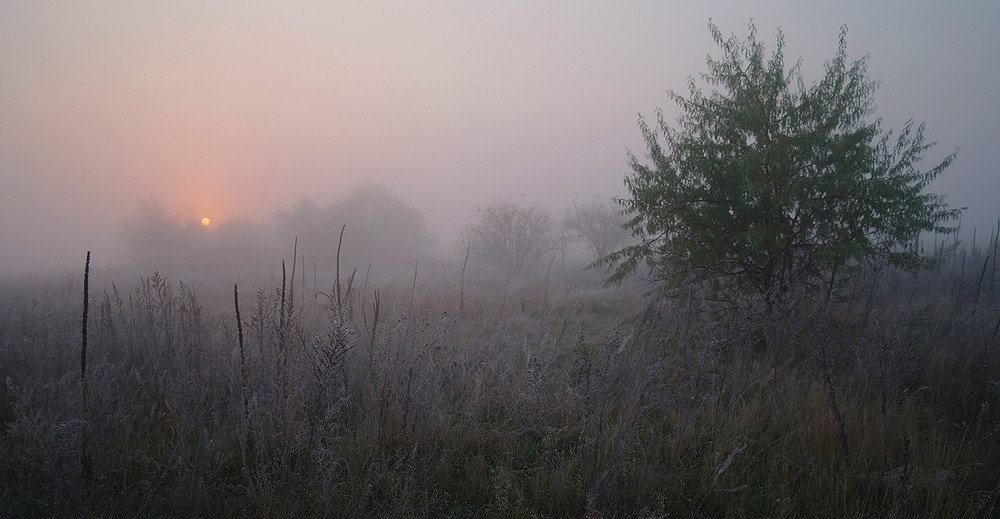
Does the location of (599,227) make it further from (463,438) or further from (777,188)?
(463,438)

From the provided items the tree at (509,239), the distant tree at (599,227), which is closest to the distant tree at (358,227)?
the tree at (509,239)

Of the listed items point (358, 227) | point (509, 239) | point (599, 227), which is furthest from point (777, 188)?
point (358, 227)

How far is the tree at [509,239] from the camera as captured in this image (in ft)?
80.4

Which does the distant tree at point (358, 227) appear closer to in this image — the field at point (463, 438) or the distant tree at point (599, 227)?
the distant tree at point (599, 227)

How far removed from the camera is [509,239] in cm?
2456

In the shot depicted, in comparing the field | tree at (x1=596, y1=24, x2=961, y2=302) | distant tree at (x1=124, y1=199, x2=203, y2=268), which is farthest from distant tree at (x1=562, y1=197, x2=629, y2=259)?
distant tree at (x1=124, y1=199, x2=203, y2=268)

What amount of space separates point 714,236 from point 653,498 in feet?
14.1

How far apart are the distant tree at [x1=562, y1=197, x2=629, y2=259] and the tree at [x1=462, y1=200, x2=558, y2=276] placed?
11.7ft

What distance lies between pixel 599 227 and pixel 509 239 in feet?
23.7

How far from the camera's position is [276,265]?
31766 millimetres

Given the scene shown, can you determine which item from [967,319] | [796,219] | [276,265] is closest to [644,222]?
[796,219]

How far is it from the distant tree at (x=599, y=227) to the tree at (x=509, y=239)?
357cm

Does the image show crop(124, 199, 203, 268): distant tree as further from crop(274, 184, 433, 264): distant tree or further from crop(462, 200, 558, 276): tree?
crop(462, 200, 558, 276): tree

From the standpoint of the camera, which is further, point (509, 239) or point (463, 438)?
point (509, 239)
